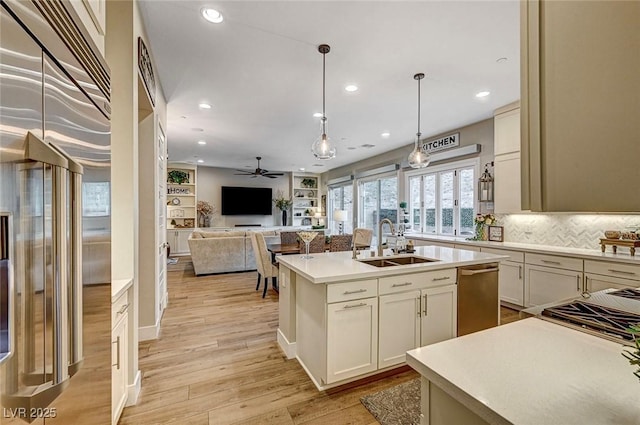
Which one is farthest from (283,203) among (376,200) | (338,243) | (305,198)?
(338,243)

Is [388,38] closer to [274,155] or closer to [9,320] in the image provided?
[9,320]

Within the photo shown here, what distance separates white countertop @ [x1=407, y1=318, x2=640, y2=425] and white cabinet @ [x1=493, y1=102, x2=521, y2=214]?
11.4ft

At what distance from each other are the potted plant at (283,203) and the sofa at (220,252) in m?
3.84

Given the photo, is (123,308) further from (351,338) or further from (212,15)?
(212,15)

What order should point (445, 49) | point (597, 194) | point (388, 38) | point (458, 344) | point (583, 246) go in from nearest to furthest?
point (597, 194), point (458, 344), point (388, 38), point (445, 49), point (583, 246)

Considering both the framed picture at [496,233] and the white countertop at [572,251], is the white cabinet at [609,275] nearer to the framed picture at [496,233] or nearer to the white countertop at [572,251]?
the white countertop at [572,251]

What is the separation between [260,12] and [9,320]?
2372 millimetres

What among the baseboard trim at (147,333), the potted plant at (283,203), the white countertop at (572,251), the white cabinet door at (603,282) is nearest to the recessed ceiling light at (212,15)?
the baseboard trim at (147,333)

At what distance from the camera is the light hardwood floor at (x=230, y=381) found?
6.24 feet

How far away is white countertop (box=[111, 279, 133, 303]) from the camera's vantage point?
160cm

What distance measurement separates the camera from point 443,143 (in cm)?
538

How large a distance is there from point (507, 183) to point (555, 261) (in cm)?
124

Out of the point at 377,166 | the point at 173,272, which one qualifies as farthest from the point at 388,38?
the point at 173,272

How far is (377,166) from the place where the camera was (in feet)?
24.1
